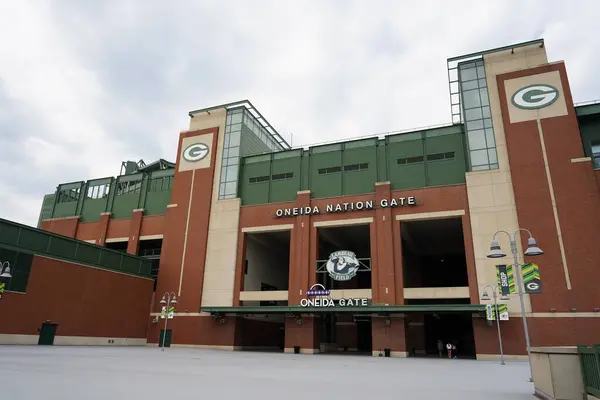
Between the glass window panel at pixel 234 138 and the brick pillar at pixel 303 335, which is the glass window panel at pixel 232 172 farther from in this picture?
the brick pillar at pixel 303 335

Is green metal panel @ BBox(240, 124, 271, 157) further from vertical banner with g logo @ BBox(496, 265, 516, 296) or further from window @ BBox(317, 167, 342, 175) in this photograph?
vertical banner with g logo @ BBox(496, 265, 516, 296)

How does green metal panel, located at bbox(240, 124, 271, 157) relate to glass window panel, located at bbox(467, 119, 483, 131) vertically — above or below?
above

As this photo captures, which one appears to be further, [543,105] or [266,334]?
[266,334]

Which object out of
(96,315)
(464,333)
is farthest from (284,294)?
(464,333)

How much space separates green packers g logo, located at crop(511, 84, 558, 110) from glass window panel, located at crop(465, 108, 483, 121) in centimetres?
319

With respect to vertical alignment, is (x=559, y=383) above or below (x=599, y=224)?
below

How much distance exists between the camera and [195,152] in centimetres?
5166

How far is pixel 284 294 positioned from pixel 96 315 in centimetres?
1853

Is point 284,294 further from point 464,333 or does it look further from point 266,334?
point 464,333

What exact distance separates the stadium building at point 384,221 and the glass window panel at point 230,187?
0.27 m

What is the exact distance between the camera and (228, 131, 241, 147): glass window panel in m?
49.7

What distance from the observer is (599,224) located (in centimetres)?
3362

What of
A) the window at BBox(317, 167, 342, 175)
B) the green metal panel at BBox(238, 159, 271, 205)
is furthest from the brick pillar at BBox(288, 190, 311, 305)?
the green metal panel at BBox(238, 159, 271, 205)

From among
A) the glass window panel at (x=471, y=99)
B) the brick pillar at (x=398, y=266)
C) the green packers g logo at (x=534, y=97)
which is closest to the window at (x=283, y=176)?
the brick pillar at (x=398, y=266)
